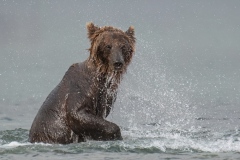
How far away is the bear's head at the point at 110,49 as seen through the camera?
13875 millimetres

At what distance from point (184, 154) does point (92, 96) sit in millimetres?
2134

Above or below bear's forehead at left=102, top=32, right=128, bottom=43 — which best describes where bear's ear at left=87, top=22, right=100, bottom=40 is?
above

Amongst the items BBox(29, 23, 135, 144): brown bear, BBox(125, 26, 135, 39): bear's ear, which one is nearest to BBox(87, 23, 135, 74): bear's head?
BBox(29, 23, 135, 144): brown bear

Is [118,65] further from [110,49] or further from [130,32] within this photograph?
[130,32]

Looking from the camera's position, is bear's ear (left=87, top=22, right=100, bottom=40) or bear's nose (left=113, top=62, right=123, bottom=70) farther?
bear's ear (left=87, top=22, right=100, bottom=40)

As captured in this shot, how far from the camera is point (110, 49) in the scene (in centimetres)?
1397

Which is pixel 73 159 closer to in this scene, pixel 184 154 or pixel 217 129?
pixel 184 154

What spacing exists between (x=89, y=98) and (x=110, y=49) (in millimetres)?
913

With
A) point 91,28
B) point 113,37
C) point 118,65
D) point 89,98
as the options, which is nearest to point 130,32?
point 113,37

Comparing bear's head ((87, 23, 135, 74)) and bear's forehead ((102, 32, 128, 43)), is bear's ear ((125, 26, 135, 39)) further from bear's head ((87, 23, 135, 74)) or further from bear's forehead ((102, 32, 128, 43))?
bear's forehead ((102, 32, 128, 43))

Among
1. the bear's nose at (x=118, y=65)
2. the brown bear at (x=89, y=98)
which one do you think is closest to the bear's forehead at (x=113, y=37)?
the brown bear at (x=89, y=98)

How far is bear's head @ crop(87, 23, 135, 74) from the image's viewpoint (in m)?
13.9

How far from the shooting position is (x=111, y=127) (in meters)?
14.0

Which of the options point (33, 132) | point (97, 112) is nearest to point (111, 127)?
point (97, 112)
